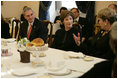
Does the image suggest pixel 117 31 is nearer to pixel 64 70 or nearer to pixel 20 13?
pixel 64 70

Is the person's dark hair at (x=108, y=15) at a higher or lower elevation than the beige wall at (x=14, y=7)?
lower

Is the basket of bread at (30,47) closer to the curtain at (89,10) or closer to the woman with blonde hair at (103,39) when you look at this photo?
the woman with blonde hair at (103,39)

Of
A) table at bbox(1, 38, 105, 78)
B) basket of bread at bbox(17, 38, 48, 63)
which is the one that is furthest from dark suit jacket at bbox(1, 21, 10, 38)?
basket of bread at bbox(17, 38, 48, 63)

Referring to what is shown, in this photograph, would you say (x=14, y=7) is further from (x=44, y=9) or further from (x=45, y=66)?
(x=45, y=66)

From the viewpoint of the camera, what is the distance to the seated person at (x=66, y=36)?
2930mm

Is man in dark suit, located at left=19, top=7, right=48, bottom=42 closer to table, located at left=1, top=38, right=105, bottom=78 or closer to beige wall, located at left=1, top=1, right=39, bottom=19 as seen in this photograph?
table, located at left=1, top=38, right=105, bottom=78

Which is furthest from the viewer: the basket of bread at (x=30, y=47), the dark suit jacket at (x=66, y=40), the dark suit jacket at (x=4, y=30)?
the dark suit jacket at (x=4, y=30)

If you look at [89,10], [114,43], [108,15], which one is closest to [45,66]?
[114,43]

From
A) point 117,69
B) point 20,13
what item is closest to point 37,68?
point 117,69

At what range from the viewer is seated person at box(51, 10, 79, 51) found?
115 inches

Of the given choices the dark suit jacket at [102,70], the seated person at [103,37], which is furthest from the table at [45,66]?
the seated person at [103,37]

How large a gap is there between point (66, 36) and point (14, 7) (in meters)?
5.23

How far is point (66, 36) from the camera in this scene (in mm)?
2998

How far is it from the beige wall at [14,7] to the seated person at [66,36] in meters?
4.44
